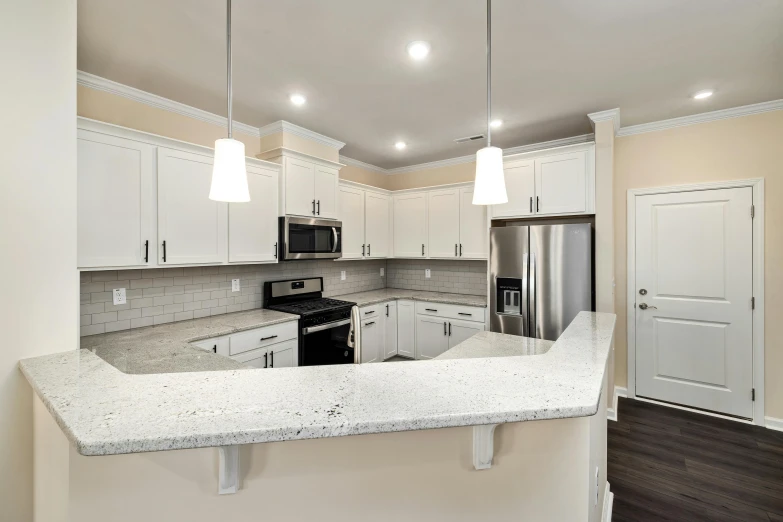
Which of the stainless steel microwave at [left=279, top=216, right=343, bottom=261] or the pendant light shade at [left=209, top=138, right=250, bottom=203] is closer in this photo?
the pendant light shade at [left=209, top=138, right=250, bottom=203]

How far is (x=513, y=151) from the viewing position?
13.1ft

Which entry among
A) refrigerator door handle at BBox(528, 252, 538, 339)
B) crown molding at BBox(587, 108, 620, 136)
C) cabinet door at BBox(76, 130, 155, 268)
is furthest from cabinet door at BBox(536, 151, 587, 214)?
cabinet door at BBox(76, 130, 155, 268)

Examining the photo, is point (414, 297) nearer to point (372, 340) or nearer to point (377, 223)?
point (372, 340)

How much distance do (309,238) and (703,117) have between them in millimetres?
3767

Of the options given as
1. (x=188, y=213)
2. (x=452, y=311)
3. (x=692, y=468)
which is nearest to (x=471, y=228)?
(x=452, y=311)

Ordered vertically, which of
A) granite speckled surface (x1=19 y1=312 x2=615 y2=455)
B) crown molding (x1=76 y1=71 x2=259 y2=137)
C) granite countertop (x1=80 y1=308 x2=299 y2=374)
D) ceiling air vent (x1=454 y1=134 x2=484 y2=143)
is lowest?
granite countertop (x1=80 y1=308 x2=299 y2=374)

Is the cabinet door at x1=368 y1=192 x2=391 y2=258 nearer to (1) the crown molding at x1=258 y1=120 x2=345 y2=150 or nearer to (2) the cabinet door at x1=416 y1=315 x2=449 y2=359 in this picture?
(1) the crown molding at x1=258 y1=120 x2=345 y2=150

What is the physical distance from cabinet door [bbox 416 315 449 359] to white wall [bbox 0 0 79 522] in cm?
330

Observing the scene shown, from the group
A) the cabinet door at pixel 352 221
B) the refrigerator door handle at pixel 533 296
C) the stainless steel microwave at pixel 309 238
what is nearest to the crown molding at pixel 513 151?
the cabinet door at pixel 352 221

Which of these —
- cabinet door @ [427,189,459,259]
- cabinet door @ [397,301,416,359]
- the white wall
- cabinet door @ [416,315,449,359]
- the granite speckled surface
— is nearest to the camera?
the granite speckled surface

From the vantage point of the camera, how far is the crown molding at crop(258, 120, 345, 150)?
10.5 ft

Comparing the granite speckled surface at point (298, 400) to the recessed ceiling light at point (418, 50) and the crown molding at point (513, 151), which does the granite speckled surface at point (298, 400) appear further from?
the crown molding at point (513, 151)

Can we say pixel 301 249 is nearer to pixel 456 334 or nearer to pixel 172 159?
pixel 172 159

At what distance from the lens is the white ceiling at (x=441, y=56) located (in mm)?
1746
